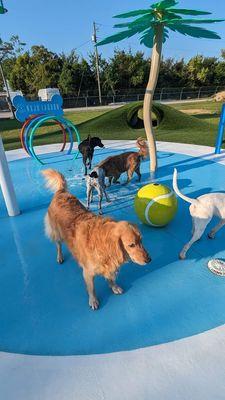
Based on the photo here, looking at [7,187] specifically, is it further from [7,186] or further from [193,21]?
[193,21]

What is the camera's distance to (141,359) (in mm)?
2967

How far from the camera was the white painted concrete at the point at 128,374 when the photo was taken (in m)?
2.64

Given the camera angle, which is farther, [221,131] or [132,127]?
[132,127]

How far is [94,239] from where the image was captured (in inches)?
131

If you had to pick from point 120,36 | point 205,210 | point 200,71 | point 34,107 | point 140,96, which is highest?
point 120,36

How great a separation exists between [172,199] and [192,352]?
3.15 metres

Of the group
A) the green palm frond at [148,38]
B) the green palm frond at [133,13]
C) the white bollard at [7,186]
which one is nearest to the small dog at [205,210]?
the white bollard at [7,186]

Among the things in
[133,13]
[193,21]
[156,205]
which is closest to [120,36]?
[133,13]

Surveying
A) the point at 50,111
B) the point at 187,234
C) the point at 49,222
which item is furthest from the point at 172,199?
the point at 50,111

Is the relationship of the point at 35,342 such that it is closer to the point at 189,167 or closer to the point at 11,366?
the point at 11,366

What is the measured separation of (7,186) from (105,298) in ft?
12.6

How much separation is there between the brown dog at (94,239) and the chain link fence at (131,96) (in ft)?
173

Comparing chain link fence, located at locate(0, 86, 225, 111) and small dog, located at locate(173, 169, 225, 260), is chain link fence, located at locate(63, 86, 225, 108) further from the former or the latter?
small dog, located at locate(173, 169, 225, 260)

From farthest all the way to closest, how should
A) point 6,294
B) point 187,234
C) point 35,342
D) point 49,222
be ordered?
point 187,234 → point 49,222 → point 6,294 → point 35,342
